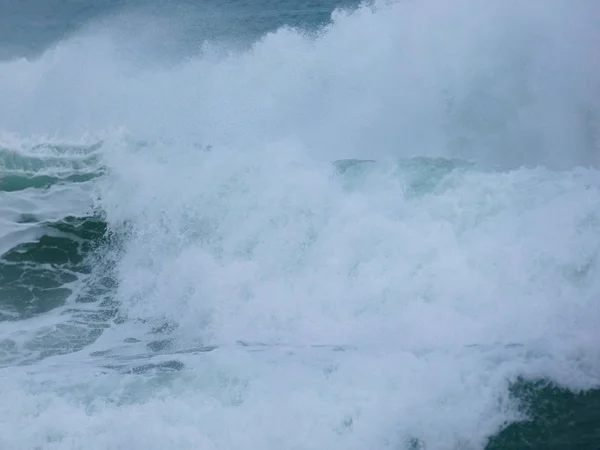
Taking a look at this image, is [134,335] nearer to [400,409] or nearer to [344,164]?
[400,409]

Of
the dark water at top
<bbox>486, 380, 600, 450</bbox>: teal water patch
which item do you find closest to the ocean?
<bbox>486, 380, 600, 450</bbox>: teal water patch

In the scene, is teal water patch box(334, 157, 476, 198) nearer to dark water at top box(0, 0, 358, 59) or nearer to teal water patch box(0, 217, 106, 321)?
teal water patch box(0, 217, 106, 321)

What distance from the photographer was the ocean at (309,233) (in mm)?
8133

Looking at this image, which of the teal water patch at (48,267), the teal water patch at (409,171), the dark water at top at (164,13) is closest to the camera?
the teal water patch at (48,267)

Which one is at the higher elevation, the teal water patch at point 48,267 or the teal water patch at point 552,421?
the teal water patch at point 48,267

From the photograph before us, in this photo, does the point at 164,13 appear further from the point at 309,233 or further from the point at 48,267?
the point at 309,233

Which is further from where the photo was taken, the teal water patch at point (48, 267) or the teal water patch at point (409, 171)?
the teal water patch at point (409, 171)

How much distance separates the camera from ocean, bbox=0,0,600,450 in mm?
8133

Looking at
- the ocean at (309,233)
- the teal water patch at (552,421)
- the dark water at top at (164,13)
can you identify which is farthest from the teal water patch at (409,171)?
the dark water at top at (164,13)

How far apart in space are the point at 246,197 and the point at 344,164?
85.5 inches

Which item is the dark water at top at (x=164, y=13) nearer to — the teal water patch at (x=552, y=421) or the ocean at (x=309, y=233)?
the ocean at (x=309, y=233)

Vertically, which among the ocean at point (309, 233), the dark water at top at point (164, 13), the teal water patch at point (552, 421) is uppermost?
the dark water at top at point (164, 13)

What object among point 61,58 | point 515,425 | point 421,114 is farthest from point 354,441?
point 61,58

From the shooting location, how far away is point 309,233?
1148 cm
